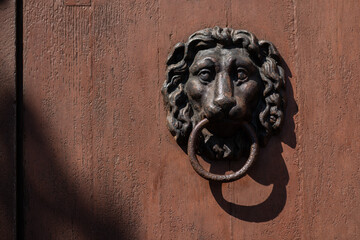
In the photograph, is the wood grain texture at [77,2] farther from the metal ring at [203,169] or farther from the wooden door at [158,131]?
the metal ring at [203,169]

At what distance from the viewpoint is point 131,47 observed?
3.66 ft

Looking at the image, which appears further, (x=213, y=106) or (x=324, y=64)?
(x=324, y=64)

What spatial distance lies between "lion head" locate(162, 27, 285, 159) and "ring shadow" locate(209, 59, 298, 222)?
0.03m

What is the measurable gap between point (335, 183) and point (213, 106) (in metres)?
0.34

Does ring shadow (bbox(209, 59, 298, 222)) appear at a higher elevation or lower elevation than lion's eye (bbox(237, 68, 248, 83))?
lower

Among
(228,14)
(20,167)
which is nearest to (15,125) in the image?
(20,167)

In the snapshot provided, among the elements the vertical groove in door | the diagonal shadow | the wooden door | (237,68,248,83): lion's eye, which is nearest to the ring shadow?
the wooden door

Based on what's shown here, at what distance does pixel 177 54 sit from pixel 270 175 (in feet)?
1.16

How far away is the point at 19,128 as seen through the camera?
43.3 inches

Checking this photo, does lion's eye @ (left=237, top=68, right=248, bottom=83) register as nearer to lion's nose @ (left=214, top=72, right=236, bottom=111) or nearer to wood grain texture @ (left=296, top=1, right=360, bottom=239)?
lion's nose @ (left=214, top=72, right=236, bottom=111)

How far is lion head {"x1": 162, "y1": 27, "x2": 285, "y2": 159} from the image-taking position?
1051 millimetres

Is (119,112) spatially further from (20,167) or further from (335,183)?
(335,183)

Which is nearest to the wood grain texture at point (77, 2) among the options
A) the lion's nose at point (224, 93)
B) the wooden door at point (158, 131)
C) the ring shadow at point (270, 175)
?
the wooden door at point (158, 131)

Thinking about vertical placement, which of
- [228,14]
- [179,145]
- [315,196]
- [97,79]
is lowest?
[315,196]
